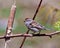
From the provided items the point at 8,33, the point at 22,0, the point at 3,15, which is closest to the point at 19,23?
the point at 3,15

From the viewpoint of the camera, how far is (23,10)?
5.41 metres

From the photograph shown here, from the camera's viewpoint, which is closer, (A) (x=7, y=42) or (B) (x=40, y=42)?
(A) (x=7, y=42)

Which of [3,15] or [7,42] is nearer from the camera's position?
[7,42]

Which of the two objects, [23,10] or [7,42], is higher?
[7,42]

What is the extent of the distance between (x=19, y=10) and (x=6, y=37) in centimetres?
450

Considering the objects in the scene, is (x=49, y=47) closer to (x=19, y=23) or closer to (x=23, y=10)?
(x=19, y=23)

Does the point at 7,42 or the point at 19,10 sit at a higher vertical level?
the point at 7,42

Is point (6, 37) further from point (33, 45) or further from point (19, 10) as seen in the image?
point (19, 10)

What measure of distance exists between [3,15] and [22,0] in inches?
40.7

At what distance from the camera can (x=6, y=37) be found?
65cm

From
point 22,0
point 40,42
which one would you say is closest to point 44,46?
point 40,42

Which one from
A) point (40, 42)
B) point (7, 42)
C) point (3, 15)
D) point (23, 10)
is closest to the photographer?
point (7, 42)

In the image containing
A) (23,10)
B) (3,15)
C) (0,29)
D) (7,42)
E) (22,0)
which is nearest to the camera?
(7,42)

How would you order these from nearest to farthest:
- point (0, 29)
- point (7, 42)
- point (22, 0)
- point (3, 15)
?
point (7, 42)
point (0, 29)
point (3, 15)
point (22, 0)
